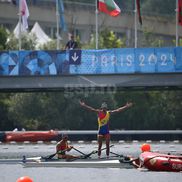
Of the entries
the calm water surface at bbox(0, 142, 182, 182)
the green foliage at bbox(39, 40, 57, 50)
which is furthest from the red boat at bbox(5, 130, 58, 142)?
the green foliage at bbox(39, 40, 57, 50)

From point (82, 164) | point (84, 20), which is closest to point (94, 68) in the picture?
point (82, 164)

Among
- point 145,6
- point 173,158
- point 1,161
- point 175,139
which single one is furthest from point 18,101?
point 145,6

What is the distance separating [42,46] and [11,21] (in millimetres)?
17045

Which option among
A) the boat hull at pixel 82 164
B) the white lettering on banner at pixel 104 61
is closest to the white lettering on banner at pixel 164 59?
the white lettering on banner at pixel 104 61

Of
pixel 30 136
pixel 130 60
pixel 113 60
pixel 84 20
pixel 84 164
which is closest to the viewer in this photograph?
pixel 84 164

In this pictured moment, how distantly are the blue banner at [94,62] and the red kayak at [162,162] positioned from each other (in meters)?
18.7

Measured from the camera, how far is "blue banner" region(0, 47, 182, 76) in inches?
1797

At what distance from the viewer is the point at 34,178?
25.6m

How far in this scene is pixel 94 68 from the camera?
151 ft

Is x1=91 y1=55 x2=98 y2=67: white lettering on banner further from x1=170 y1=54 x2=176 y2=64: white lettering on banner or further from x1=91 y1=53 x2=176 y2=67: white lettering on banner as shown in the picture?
x1=170 y1=54 x2=176 y2=64: white lettering on banner

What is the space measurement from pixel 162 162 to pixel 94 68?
776 inches

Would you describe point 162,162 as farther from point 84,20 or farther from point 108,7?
point 84,20

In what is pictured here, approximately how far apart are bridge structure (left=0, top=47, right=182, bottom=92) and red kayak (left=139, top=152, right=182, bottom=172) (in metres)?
18.8

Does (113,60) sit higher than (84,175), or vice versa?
(113,60)
